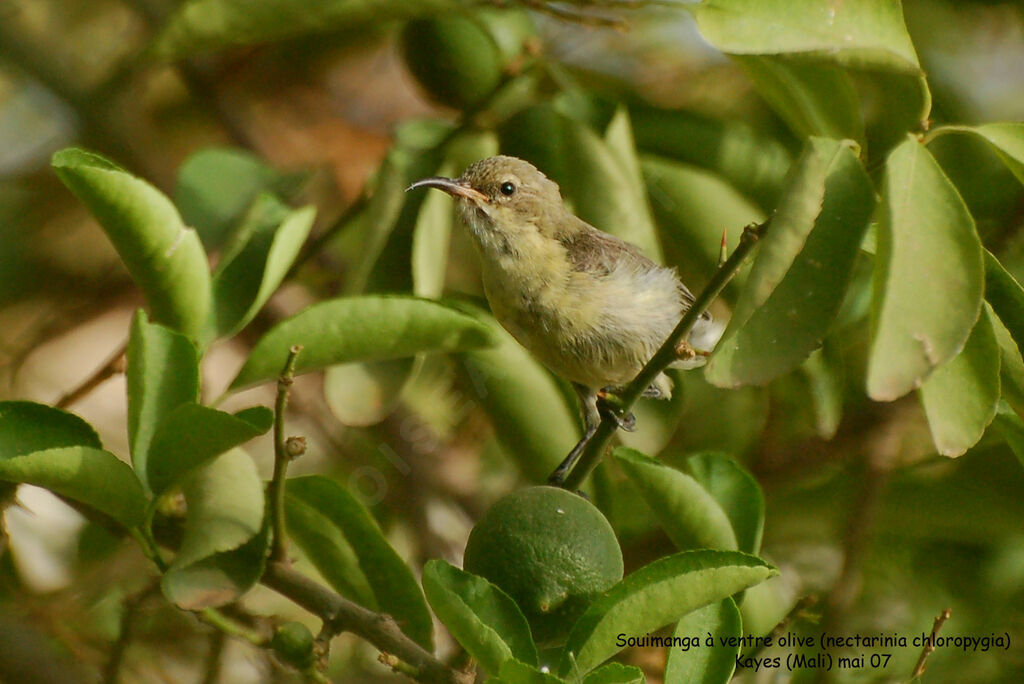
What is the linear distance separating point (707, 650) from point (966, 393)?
533 millimetres

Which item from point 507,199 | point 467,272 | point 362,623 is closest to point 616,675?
point 362,623

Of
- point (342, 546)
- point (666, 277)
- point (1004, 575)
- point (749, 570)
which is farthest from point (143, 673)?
point (1004, 575)

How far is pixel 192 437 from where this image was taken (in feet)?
A: 5.59

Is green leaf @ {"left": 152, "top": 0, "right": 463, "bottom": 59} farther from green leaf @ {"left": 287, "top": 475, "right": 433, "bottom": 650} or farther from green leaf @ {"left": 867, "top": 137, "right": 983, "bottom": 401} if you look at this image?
green leaf @ {"left": 867, "top": 137, "right": 983, "bottom": 401}

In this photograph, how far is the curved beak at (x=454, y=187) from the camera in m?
2.56

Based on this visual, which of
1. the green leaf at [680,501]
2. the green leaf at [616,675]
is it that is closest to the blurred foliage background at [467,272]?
the green leaf at [680,501]

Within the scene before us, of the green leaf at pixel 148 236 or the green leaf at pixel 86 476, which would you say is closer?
the green leaf at pixel 86 476

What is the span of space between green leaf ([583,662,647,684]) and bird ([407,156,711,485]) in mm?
950

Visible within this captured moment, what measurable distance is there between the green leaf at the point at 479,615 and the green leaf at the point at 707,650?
9.2 inches

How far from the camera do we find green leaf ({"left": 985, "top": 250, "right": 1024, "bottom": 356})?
64.8 inches

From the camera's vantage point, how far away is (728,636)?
5.60 feet

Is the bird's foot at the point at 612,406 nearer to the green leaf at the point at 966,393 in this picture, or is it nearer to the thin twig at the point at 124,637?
the green leaf at the point at 966,393

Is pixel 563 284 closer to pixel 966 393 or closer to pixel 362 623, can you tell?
pixel 362 623

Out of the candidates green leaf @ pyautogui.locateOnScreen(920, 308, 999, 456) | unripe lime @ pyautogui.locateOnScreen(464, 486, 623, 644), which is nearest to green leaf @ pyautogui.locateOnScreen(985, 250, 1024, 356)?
green leaf @ pyautogui.locateOnScreen(920, 308, 999, 456)
